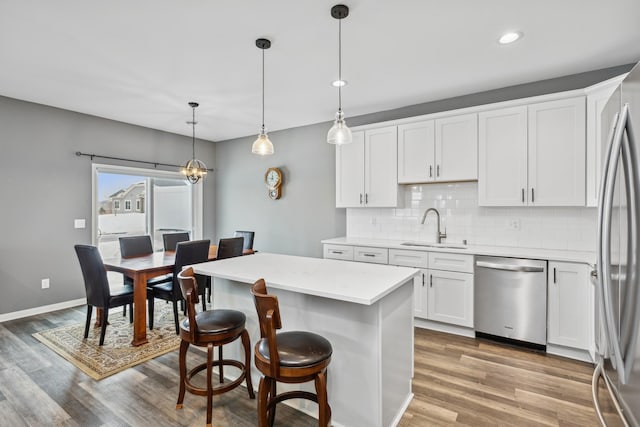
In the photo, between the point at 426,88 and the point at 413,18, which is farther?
the point at 426,88

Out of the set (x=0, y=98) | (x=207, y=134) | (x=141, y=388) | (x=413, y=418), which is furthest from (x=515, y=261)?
(x=0, y=98)

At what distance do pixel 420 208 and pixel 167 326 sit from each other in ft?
11.2

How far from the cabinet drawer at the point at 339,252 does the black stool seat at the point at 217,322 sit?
2106 mm

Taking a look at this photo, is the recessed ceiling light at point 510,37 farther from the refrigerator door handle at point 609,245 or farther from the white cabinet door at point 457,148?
the refrigerator door handle at point 609,245

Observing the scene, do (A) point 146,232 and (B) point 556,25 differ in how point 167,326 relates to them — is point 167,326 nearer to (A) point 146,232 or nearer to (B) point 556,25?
(A) point 146,232

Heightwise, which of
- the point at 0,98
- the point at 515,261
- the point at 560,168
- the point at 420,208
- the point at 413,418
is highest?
the point at 0,98

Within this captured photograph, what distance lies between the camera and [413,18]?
90.1 inches

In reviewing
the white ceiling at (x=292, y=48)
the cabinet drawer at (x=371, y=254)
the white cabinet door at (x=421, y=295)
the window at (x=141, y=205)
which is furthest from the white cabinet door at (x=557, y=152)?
the window at (x=141, y=205)

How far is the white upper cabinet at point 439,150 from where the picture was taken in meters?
3.49

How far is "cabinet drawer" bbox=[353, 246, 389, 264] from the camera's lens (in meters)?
3.76

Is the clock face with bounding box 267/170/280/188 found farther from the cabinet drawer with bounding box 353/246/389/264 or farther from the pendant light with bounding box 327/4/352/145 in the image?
the pendant light with bounding box 327/4/352/145

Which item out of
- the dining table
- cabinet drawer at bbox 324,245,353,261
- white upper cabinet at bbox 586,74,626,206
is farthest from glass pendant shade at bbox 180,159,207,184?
white upper cabinet at bbox 586,74,626,206

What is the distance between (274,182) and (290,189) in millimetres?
326

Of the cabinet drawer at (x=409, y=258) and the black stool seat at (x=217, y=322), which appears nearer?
the black stool seat at (x=217, y=322)
